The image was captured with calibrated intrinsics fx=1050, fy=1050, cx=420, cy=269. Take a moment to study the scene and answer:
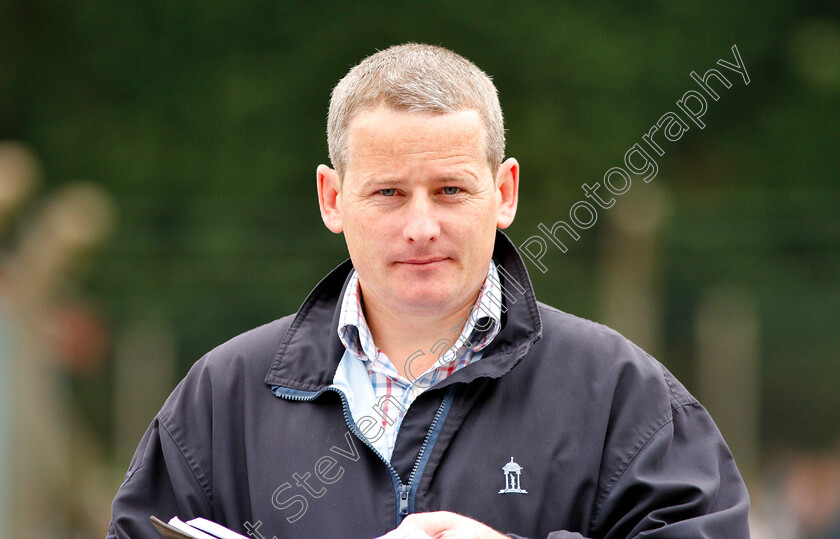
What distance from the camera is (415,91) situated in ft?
7.41

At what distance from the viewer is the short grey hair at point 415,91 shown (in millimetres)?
2262

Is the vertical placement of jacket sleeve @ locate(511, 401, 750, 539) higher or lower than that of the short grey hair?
lower

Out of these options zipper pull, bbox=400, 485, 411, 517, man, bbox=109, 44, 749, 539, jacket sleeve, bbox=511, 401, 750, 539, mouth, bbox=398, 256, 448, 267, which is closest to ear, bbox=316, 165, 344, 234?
man, bbox=109, 44, 749, 539

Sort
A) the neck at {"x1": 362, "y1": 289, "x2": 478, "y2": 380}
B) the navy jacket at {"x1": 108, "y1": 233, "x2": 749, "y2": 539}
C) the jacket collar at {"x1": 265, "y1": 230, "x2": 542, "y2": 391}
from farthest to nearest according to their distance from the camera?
the neck at {"x1": 362, "y1": 289, "x2": 478, "y2": 380}
the jacket collar at {"x1": 265, "y1": 230, "x2": 542, "y2": 391}
the navy jacket at {"x1": 108, "y1": 233, "x2": 749, "y2": 539}

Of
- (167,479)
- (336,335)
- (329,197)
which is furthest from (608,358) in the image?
(167,479)

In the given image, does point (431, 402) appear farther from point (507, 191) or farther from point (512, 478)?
point (507, 191)

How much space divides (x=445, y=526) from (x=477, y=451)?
0.78ft

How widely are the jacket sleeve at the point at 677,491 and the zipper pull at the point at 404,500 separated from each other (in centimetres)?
31

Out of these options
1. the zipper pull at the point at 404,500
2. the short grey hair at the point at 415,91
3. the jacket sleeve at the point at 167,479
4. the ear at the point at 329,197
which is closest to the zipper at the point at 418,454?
the zipper pull at the point at 404,500

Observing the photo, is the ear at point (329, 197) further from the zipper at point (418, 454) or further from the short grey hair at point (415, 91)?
the zipper at point (418, 454)

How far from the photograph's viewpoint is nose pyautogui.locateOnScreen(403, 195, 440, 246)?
2227 millimetres

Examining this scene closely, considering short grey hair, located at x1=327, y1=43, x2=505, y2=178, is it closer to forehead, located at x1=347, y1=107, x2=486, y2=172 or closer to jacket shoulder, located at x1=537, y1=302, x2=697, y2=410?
forehead, located at x1=347, y1=107, x2=486, y2=172

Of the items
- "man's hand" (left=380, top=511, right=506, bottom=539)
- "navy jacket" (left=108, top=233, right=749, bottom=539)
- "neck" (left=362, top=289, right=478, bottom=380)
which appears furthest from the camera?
"neck" (left=362, top=289, right=478, bottom=380)

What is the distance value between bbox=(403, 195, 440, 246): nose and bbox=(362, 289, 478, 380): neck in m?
0.22
